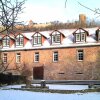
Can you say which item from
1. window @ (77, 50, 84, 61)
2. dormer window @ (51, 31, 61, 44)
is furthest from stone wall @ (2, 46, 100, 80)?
dormer window @ (51, 31, 61, 44)

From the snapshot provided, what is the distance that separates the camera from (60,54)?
42.1 metres

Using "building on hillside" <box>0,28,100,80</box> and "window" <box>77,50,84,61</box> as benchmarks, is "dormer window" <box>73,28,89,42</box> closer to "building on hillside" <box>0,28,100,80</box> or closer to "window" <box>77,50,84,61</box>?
"building on hillside" <box>0,28,100,80</box>

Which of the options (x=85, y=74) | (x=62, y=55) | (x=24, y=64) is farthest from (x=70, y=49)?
(x=24, y=64)

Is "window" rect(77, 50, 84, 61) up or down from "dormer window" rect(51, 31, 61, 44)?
down

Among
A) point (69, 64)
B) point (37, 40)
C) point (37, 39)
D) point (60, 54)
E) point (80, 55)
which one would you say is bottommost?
point (69, 64)

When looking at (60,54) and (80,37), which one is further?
(60,54)

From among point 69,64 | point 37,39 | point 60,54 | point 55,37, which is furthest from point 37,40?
point 69,64

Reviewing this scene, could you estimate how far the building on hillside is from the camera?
40.3m

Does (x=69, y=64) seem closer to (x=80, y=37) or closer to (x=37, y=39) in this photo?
(x=80, y=37)

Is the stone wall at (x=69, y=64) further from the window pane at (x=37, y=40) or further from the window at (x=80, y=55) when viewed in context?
the window pane at (x=37, y=40)

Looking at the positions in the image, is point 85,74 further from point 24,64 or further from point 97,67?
point 24,64

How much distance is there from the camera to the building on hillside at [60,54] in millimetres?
40312

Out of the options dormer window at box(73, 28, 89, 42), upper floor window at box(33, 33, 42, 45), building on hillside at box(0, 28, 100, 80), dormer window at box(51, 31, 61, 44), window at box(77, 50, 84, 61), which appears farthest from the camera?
upper floor window at box(33, 33, 42, 45)

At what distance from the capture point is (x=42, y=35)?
1741 inches
